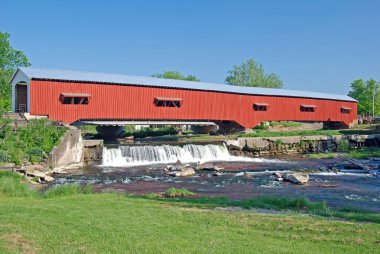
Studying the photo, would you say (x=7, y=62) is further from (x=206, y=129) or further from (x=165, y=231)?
(x=165, y=231)

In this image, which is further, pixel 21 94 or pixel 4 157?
pixel 21 94

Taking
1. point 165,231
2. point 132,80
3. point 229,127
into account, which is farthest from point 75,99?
point 165,231

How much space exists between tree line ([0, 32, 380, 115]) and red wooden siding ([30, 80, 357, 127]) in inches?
763

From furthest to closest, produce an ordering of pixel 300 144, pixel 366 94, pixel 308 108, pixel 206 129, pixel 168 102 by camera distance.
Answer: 1. pixel 366 94
2. pixel 308 108
3. pixel 206 129
4. pixel 300 144
5. pixel 168 102

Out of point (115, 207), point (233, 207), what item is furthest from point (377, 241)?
point (115, 207)

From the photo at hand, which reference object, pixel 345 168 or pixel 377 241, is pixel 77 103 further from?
pixel 377 241

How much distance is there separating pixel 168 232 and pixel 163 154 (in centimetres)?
2192

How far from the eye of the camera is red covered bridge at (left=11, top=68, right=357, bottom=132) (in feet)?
99.9

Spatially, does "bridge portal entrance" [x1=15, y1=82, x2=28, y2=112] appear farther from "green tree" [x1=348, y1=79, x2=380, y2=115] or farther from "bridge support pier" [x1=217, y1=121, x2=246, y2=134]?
"green tree" [x1=348, y1=79, x2=380, y2=115]

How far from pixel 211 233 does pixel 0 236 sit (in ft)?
13.0

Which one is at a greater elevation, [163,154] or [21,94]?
[21,94]

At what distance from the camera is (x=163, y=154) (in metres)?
29.7

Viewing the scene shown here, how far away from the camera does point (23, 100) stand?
106ft

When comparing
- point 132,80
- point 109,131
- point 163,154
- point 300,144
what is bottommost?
point 163,154
